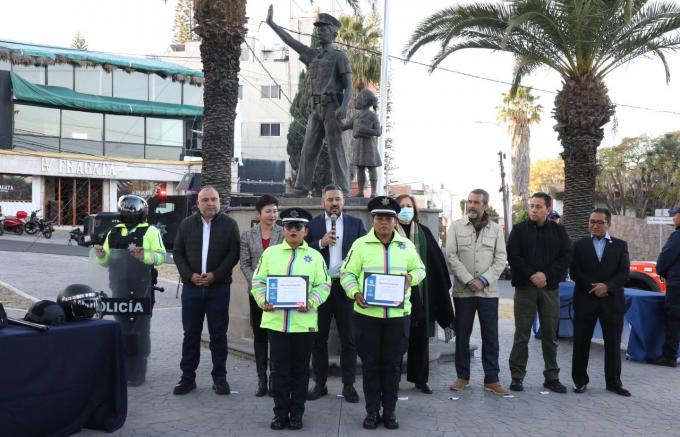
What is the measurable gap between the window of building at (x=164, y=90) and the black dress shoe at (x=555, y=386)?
34.8m

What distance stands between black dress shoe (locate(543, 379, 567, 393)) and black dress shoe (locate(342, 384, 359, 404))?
2190mm

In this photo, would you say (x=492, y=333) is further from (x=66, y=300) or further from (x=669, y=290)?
(x=66, y=300)

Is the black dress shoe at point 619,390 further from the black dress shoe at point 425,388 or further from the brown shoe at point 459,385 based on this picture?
the black dress shoe at point 425,388

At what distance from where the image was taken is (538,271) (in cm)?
714

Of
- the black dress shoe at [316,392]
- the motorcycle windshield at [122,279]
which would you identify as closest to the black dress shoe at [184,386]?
the motorcycle windshield at [122,279]

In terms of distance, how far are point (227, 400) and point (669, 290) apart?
237 inches

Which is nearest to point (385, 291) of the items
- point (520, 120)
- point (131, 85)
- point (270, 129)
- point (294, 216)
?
point (294, 216)

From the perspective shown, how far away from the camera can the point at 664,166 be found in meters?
39.9

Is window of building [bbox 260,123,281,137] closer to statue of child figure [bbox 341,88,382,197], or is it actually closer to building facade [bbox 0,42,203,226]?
building facade [bbox 0,42,203,226]

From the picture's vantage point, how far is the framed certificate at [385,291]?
559 centimetres

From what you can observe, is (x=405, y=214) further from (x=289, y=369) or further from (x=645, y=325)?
(x=645, y=325)

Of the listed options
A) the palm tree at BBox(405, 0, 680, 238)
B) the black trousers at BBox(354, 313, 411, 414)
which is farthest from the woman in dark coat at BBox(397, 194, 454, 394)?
the palm tree at BBox(405, 0, 680, 238)

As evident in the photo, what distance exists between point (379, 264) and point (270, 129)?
141 ft

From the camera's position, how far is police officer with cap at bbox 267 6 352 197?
884 cm
